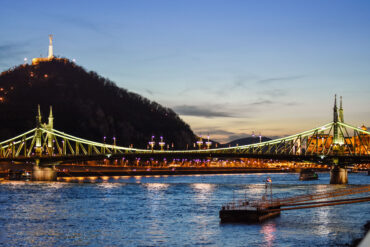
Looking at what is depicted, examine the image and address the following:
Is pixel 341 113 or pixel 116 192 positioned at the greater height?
pixel 341 113

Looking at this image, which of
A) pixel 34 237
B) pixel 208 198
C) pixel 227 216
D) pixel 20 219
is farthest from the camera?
pixel 208 198

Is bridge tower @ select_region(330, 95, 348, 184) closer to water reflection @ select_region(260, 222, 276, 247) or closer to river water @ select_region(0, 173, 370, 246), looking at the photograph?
river water @ select_region(0, 173, 370, 246)

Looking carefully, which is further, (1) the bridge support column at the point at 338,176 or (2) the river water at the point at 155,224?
(1) the bridge support column at the point at 338,176

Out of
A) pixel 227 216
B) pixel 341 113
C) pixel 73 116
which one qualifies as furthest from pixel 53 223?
pixel 73 116

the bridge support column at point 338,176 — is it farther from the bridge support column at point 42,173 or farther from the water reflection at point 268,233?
the water reflection at point 268,233

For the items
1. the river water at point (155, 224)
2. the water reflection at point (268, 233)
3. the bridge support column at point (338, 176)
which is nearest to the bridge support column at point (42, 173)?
the river water at point (155, 224)

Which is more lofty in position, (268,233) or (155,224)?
(268,233)

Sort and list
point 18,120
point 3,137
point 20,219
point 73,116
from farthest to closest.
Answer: point 73,116, point 18,120, point 3,137, point 20,219

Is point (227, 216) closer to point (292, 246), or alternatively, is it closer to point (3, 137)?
point (292, 246)

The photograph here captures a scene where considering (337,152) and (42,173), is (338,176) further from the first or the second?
(42,173)

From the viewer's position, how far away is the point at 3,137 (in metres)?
161

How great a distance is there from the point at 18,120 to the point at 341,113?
332ft

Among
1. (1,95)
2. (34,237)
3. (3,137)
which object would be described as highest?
(1,95)

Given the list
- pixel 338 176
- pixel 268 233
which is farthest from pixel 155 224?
pixel 338 176
